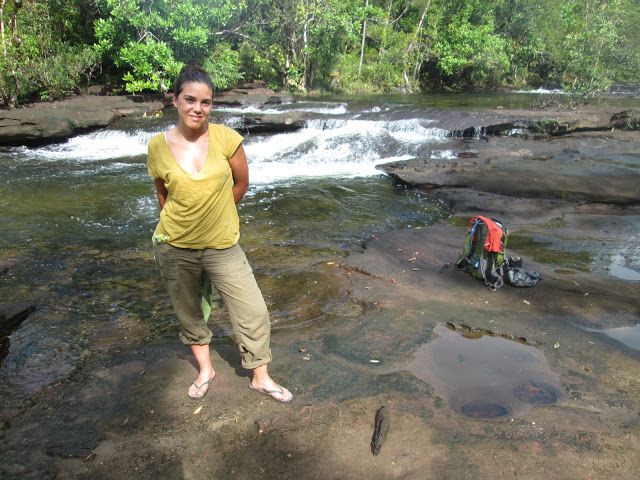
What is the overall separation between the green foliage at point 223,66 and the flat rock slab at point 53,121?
5.02 meters

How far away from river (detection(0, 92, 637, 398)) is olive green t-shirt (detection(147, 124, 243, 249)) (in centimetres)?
154

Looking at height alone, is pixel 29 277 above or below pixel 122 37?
below

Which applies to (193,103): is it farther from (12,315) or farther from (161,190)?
(12,315)

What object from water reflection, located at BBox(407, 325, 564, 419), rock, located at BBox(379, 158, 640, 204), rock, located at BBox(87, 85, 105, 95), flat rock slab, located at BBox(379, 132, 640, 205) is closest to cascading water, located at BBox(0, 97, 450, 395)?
rock, located at BBox(379, 158, 640, 204)

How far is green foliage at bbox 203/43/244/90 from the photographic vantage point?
20.8 meters

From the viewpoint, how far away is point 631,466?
2.41 metres

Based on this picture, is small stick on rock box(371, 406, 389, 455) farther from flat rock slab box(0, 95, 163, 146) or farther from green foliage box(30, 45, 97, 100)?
green foliage box(30, 45, 97, 100)

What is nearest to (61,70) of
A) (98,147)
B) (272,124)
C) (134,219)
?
(98,147)

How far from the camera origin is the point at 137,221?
7.39m

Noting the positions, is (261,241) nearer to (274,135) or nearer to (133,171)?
(133,171)

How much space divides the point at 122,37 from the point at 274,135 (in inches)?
353

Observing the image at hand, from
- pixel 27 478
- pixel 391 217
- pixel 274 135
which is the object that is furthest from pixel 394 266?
pixel 274 135

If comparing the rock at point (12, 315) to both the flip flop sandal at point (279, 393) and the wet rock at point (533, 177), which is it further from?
the wet rock at point (533, 177)

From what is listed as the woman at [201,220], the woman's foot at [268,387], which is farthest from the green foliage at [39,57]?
the woman's foot at [268,387]
